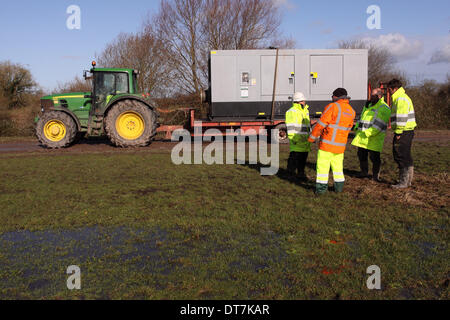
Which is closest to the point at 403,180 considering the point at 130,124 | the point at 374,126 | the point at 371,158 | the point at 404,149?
the point at 404,149

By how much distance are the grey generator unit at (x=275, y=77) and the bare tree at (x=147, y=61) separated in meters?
8.47

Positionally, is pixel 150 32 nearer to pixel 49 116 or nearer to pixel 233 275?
pixel 49 116

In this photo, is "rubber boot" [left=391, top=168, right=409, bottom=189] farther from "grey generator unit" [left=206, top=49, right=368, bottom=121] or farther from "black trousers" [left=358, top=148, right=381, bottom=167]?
"grey generator unit" [left=206, top=49, right=368, bottom=121]

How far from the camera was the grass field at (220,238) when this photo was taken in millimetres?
3148

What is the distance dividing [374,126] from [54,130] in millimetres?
10520

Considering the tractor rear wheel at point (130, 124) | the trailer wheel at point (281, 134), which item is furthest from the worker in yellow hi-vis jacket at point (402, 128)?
the tractor rear wheel at point (130, 124)

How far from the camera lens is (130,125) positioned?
1300cm

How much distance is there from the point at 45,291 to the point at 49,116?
10936 mm

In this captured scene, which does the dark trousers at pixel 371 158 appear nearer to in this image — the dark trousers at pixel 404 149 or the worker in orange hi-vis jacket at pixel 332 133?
the dark trousers at pixel 404 149

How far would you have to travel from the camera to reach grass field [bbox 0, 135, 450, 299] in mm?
3148

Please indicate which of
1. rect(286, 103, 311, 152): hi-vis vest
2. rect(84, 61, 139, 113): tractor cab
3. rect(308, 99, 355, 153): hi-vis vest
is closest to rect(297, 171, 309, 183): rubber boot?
rect(286, 103, 311, 152): hi-vis vest

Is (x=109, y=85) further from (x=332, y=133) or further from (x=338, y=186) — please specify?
(x=338, y=186)

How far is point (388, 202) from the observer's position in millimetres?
5652
